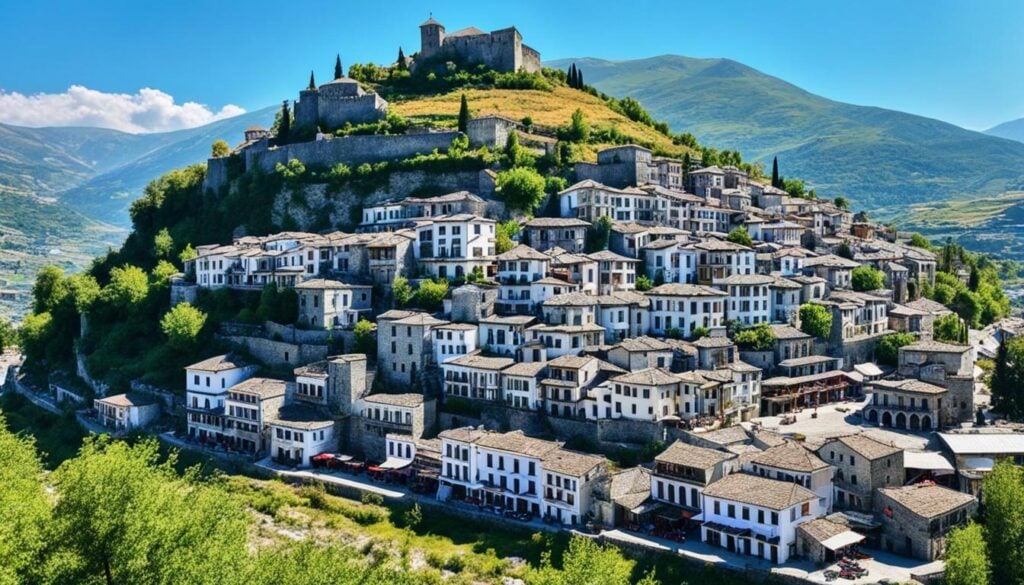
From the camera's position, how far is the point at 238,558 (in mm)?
28703

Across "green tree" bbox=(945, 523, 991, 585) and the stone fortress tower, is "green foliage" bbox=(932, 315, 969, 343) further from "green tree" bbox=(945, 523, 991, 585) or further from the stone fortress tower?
the stone fortress tower

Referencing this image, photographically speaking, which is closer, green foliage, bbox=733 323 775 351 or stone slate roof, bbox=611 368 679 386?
stone slate roof, bbox=611 368 679 386

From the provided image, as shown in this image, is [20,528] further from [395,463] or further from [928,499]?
[928,499]

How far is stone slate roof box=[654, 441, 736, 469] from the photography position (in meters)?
41.2

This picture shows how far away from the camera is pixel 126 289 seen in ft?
238

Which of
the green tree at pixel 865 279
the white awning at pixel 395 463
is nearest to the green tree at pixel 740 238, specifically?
the green tree at pixel 865 279

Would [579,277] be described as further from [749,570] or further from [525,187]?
[749,570]

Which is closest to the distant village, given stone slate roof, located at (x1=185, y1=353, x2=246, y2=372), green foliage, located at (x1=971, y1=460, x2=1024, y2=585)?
stone slate roof, located at (x1=185, y1=353, x2=246, y2=372)

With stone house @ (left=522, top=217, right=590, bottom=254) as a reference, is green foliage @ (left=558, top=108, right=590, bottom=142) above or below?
above

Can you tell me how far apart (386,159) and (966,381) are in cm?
5112

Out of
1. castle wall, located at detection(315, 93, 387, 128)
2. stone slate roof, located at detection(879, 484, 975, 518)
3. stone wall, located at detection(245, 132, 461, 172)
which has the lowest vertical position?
stone slate roof, located at detection(879, 484, 975, 518)

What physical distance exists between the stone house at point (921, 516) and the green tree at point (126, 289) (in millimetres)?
59364

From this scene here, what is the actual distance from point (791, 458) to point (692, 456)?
15.5ft

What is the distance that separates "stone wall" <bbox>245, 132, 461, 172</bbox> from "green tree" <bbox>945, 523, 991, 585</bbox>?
55.2 m
